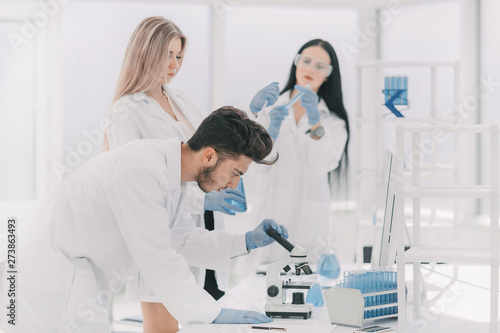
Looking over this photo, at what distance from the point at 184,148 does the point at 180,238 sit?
0.36 meters

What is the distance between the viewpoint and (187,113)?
2.42 metres

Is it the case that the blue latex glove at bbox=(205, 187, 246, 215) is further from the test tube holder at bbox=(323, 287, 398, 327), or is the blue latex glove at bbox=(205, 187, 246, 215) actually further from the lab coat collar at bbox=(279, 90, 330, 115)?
the lab coat collar at bbox=(279, 90, 330, 115)

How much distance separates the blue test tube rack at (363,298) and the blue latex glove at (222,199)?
56 centimetres

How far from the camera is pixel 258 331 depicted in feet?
5.30

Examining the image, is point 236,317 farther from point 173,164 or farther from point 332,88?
point 332,88

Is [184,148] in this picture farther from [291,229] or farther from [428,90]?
[428,90]

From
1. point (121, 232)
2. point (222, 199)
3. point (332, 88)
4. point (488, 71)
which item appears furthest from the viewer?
point (488, 71)

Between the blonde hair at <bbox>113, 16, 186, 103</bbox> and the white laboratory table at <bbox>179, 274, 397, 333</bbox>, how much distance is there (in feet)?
2.79

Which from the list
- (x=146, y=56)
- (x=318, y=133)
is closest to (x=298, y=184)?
(x=318, y=133)

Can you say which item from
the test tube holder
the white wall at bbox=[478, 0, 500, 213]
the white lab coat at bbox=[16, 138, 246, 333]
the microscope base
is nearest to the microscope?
the microscope base

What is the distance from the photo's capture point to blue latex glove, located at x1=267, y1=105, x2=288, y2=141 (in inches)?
107

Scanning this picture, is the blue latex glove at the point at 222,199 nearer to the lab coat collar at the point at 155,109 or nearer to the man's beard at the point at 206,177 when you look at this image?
the lab coat collar at the point at 155,109

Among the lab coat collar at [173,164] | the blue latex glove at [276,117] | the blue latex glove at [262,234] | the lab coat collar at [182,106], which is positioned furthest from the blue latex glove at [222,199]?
the blue latex glove at [276,117]

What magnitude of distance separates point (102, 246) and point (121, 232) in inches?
2.7
